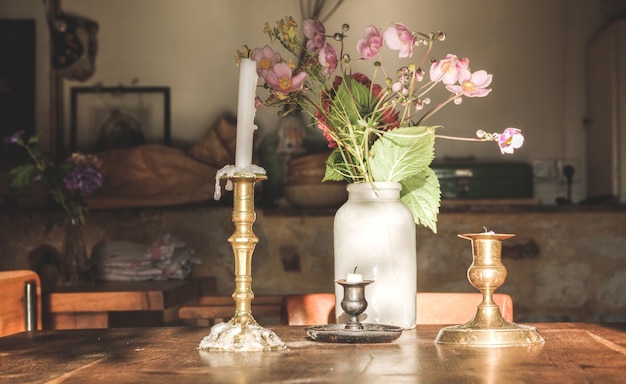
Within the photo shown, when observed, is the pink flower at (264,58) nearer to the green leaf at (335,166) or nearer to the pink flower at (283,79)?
the pink flower at (283,79)

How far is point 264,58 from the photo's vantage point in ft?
5.19

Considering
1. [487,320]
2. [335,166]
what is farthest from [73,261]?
[487,320]

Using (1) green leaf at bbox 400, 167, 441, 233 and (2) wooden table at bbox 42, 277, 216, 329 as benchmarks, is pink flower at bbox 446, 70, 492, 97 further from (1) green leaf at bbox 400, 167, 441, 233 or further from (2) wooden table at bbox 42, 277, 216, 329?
(2) wooden table at bbox 42, 277, 216, 329

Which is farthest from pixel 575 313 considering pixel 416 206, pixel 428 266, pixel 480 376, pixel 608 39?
pixel 480 376

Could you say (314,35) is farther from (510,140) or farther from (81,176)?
(81,176)

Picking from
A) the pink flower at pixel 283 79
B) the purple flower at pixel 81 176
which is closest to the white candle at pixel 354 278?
the pink flower at pixel 283 79

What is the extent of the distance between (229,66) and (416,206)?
369cm

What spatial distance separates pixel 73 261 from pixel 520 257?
205cm

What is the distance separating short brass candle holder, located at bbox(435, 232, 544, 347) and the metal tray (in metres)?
0.08

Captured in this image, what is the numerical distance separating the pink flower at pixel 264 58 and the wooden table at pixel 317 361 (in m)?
0.46

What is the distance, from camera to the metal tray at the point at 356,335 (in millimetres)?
1405

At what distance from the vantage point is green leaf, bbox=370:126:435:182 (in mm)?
1599

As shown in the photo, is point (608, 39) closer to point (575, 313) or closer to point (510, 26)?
point (510, 26)

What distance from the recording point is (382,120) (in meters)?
1.67
